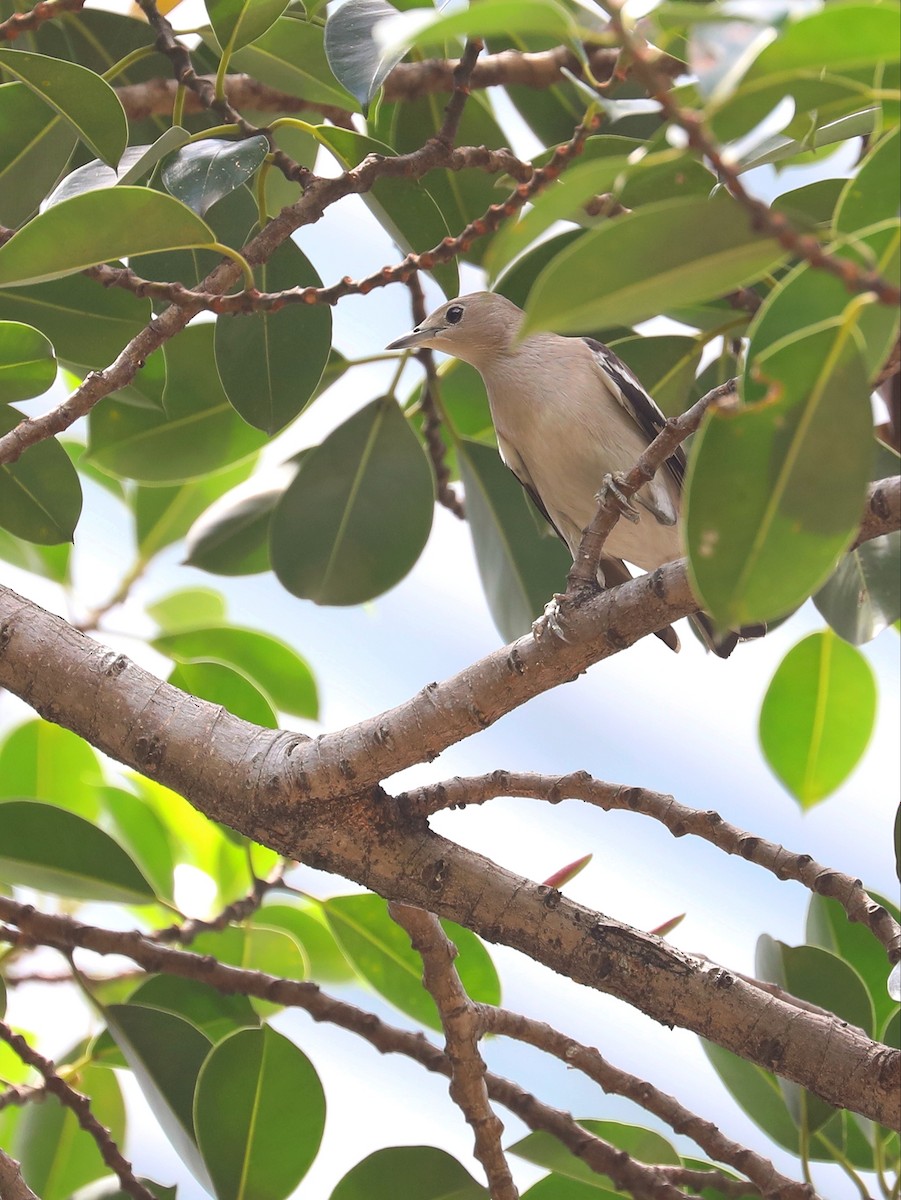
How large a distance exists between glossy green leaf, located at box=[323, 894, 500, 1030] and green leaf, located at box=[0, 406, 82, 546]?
74 cm

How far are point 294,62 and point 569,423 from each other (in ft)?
3.14

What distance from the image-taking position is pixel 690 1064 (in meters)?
3.41

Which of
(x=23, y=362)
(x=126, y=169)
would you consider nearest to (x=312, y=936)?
(x=23, y=362)

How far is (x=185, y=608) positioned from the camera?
2.77 meters

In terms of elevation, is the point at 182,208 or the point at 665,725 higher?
the point at 665,725

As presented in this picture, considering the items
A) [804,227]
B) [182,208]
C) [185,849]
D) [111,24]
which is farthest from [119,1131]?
[804,227]

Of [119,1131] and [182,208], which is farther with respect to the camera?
[119,1131]

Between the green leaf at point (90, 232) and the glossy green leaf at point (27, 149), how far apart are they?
424 millimetres

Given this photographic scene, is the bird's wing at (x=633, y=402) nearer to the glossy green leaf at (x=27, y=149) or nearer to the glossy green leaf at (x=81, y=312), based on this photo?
the glossy green leaf at (x=81, y=312)

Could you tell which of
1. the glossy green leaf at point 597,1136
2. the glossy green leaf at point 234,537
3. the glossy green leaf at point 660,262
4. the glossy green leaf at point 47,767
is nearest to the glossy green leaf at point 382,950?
the glossy green leaf at point 597,1136

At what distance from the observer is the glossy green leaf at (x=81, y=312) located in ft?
5.43

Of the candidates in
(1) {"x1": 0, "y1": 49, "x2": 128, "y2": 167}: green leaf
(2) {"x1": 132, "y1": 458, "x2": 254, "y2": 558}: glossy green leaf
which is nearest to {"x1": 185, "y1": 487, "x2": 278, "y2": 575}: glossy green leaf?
(2) {"x1": 132, "y1": 458, "x2": 254, "y2": 558}: glossy green leaf

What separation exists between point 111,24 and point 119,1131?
1914mm

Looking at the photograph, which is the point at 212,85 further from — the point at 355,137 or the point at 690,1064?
the point at 690,1064
